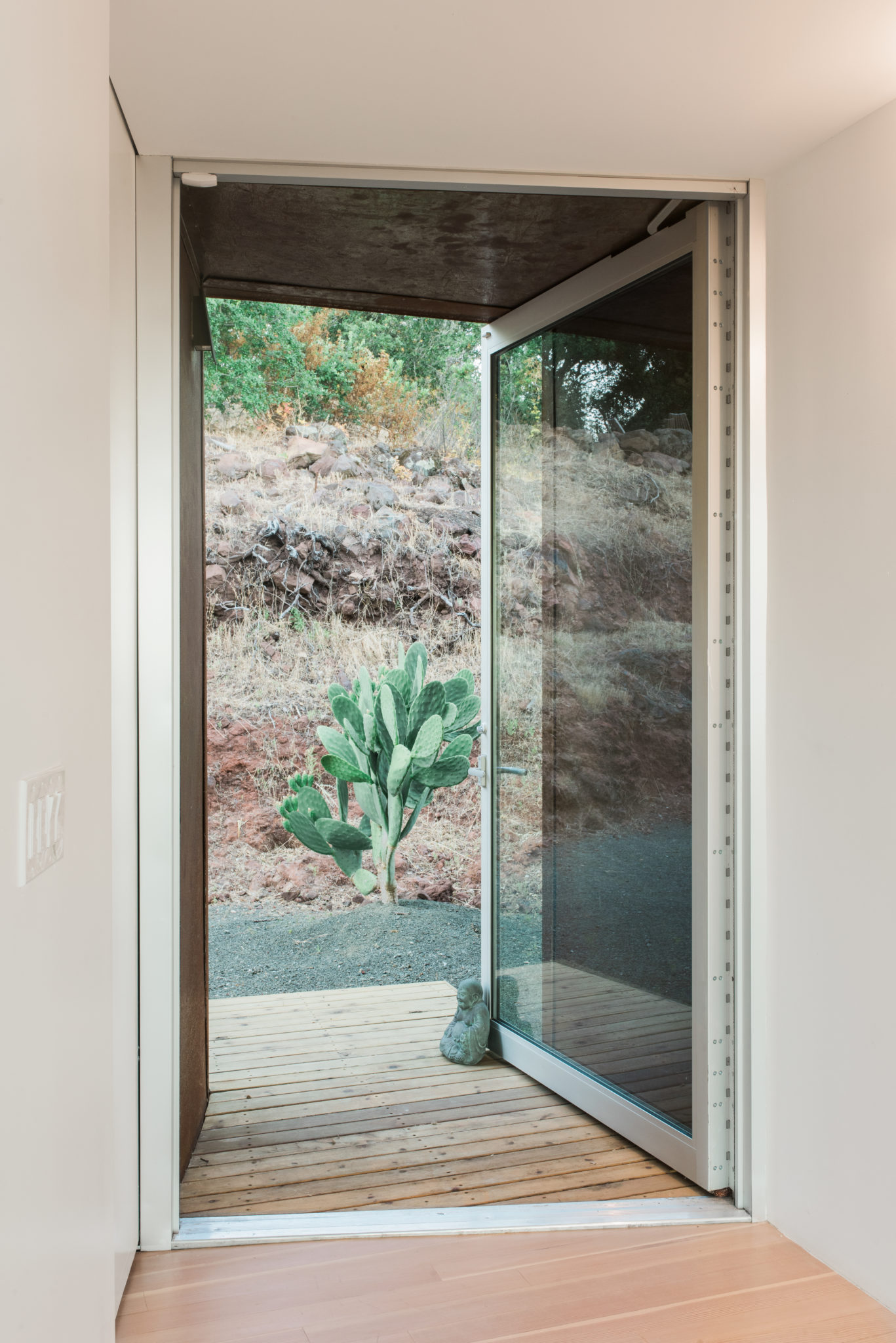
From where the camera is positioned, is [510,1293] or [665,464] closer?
[510,1293]

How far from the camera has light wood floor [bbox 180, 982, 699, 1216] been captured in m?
2.34

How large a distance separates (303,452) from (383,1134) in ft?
13.5

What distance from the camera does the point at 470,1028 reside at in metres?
3.18

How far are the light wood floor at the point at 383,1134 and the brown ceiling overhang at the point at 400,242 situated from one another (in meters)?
2.31

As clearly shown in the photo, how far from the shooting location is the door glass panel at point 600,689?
7.99 ft

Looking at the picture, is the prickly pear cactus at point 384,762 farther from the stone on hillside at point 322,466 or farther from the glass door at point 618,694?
the glass door at point 618,694
